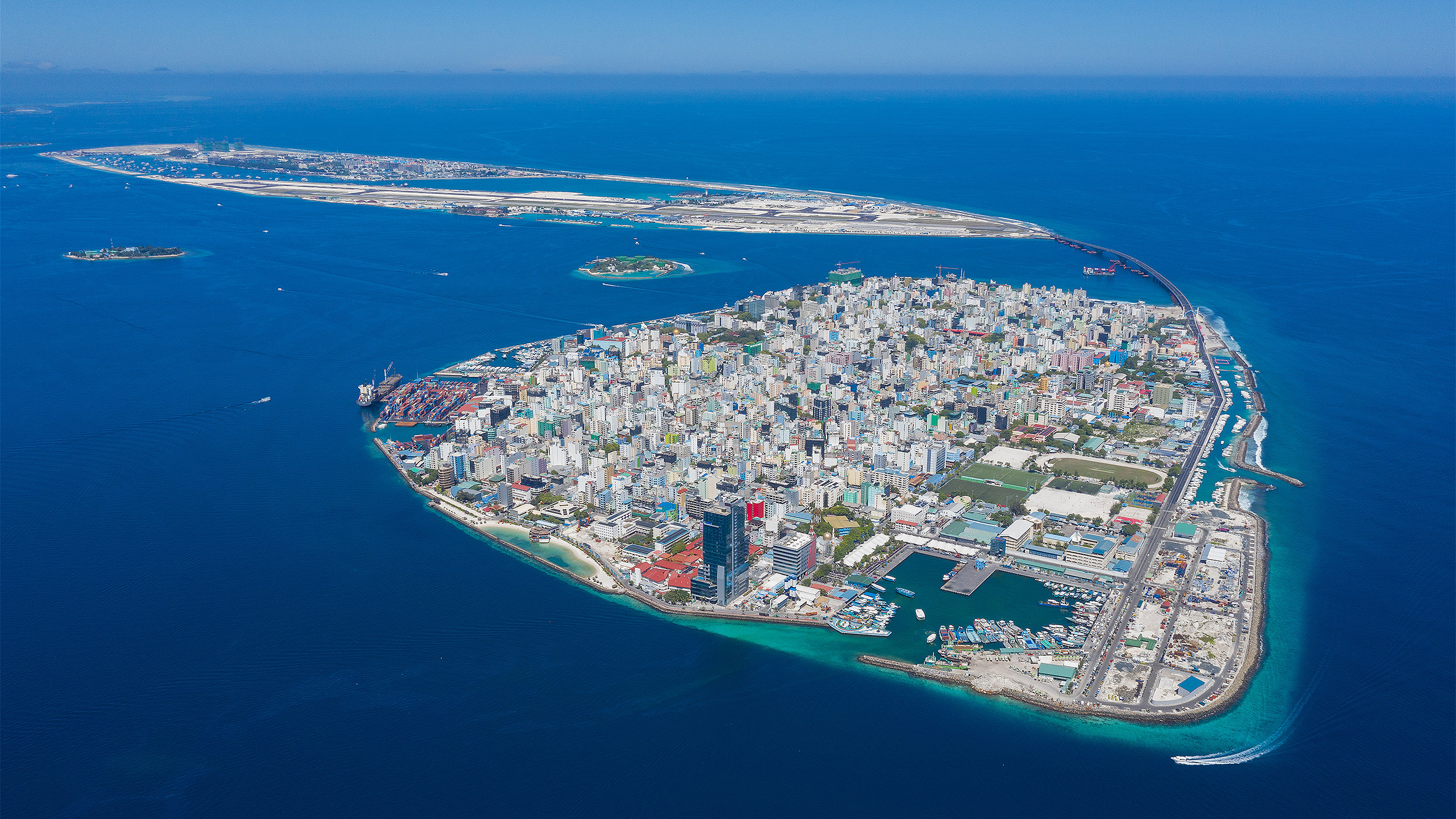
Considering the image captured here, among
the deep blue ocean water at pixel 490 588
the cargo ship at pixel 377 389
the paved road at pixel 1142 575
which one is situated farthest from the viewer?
the cargo ship at pixel 377 389

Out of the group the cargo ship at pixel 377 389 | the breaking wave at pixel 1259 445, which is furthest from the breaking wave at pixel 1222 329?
the cargo ship at pixel 377 389

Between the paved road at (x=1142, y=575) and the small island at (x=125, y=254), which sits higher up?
the small island at (x=125, y=254)

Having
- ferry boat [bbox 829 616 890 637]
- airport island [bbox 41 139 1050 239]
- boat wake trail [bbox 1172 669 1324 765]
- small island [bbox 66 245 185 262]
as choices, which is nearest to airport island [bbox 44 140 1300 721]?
ferry boat [bbox 829 616 890 637]

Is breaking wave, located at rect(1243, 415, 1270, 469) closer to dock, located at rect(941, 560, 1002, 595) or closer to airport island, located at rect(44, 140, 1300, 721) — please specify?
airport island, located at rect(44, 140, 1300, 721)

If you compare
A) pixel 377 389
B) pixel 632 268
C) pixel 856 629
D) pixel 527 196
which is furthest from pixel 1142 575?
pixel 527 196

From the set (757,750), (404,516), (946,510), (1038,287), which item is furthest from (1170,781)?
(1038,287)

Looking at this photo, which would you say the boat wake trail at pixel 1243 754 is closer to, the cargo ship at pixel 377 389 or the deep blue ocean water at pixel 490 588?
the deep blue ocean water at pixel 490 588
